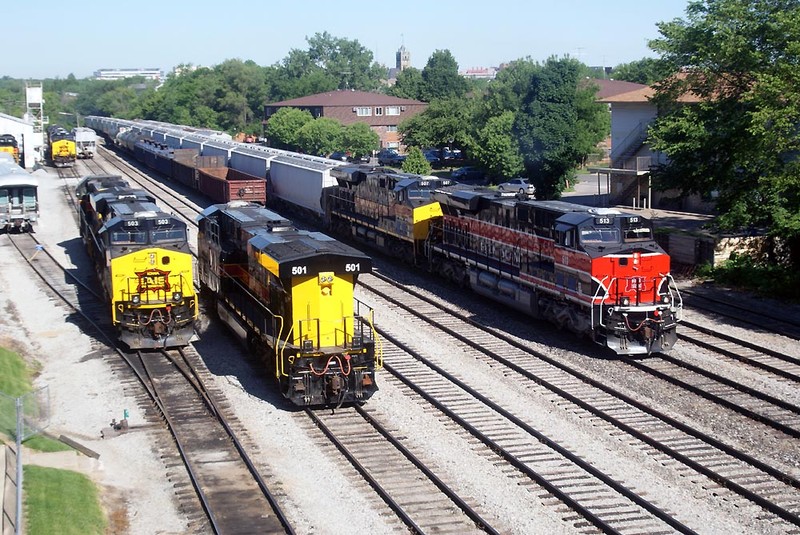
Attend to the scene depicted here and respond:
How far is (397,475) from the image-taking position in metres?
15.0

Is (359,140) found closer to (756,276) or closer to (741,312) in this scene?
(756,276)

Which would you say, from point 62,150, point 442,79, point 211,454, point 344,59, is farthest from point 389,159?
point 344,59

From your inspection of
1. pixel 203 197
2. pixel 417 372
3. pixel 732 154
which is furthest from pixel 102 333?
pixel 203 197

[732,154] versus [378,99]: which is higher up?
[378,99]

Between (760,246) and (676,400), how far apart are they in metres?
14.9

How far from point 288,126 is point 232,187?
149 ft

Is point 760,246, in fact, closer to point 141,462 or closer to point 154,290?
point 154,290


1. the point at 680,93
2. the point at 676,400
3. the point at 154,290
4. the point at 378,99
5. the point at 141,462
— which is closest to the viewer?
the point at 141,462

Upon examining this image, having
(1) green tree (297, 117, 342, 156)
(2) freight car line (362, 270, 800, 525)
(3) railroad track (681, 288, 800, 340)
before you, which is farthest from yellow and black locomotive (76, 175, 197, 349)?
(1) green tree (297, 117, 342, 156)

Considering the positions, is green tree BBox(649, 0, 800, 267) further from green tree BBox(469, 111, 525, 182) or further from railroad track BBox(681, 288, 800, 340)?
green tree BBox(469, 111, 525, 182)

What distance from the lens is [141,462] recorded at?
15836 mm

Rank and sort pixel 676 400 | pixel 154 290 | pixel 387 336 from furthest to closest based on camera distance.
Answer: pixel 387 336 → pixel 154 290 → pixel 676 400

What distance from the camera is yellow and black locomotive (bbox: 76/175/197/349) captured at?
22062mm

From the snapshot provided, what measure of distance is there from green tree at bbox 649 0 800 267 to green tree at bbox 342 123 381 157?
157 feet
